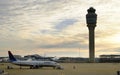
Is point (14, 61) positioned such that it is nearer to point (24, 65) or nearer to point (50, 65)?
point (24, 65)

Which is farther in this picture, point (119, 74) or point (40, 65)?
point (40, 65)

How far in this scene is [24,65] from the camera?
12719 centimetres

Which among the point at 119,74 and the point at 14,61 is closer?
the point at 119,74

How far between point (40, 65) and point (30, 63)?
409 centimetres

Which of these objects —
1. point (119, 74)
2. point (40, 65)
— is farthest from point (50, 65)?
point (119, 74)

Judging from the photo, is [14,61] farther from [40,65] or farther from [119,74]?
[119,74]

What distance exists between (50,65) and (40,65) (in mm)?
4367

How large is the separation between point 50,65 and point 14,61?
51.6ft

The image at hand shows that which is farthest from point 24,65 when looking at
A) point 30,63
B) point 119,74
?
point 119,74

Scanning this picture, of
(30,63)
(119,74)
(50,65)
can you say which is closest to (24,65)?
(30,63)

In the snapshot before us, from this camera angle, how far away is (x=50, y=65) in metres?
121

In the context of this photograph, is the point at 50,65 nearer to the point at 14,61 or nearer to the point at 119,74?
the point at 14,61

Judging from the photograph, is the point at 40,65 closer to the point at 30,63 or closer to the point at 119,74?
the point at 30,63

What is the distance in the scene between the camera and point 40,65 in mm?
123188
